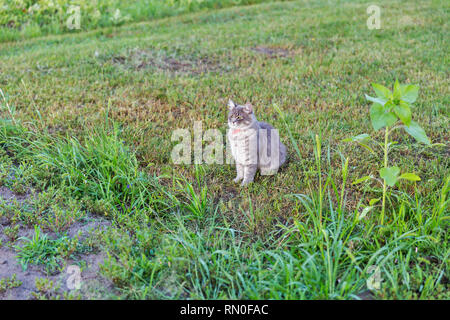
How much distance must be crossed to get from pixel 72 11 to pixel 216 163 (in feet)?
21.3

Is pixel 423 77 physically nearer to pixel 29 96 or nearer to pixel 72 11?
pixel 29 96

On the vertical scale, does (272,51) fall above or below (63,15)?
below

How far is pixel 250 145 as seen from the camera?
3.56m

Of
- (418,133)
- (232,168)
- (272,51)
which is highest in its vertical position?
(272,51)

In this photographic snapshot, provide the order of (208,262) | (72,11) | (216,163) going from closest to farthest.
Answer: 1. (208,262)
2. (216,163)
3. (72,11)

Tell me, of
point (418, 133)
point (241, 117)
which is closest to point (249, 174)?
point (241, 117)

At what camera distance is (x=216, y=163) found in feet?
13.2

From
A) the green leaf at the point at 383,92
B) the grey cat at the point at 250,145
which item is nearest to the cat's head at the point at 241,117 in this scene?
the grey cat at the point at 250,145

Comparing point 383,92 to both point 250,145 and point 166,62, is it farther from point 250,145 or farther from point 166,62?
point 166,62

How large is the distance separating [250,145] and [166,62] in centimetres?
358
